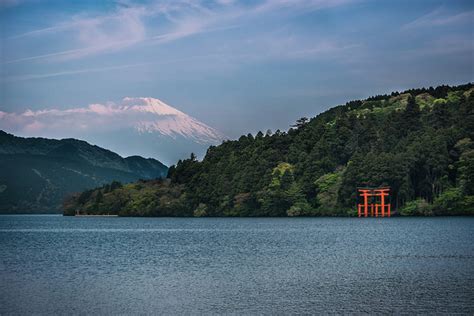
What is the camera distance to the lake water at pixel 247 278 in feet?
114

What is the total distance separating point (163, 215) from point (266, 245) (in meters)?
127

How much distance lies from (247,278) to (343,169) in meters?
116

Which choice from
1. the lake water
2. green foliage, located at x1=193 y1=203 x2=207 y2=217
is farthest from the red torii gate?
the lake water

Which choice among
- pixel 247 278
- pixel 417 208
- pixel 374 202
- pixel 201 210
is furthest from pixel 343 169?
pixel 247 278

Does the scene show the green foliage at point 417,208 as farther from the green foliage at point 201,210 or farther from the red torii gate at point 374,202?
the green foliage at point 201,210

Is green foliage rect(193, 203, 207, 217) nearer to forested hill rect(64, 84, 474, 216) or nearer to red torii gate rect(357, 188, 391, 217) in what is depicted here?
forested hill rect(64, 84, 474, 216)

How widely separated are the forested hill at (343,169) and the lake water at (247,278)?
60.2 m

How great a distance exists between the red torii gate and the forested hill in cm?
201

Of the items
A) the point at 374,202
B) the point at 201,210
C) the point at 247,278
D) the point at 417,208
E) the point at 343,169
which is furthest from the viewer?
the point at 201,210

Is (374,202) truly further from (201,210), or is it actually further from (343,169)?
(201,210)

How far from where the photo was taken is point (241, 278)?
4522cm

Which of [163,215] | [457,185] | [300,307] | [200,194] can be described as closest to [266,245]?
[300,307]

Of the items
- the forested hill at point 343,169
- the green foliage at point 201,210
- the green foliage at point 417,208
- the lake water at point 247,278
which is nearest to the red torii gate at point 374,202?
the forested hill at point 343,169

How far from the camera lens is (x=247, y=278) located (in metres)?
45.2
